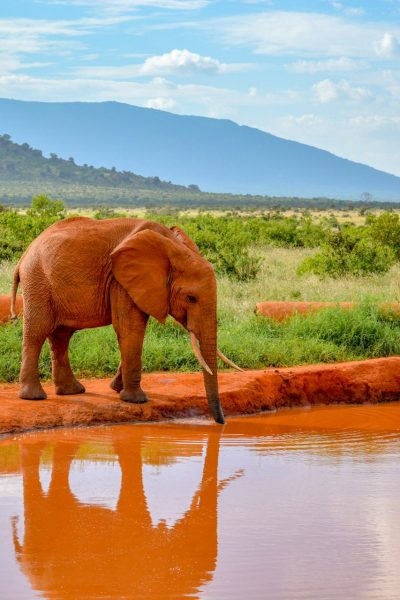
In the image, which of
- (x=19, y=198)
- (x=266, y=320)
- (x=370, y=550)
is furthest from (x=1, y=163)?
(x=370, y=550)

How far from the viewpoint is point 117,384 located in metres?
9.48

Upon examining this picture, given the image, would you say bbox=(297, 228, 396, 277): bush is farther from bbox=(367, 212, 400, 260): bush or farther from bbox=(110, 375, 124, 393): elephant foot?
bbox=(110, 375, 124, 393): elephant foot

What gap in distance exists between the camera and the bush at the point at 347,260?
738 inches

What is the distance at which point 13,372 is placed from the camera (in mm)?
10344

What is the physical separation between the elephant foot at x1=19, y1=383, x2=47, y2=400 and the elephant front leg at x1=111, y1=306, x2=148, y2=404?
668 mm

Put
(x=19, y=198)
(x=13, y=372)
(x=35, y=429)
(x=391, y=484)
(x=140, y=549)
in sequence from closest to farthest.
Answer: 1. (x=140, y=549)
2. (x=391, y=484)
3. (x=35, y=429)
4. (x=13, y=372)
5. (x=19, y=198)

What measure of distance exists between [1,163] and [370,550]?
115 m

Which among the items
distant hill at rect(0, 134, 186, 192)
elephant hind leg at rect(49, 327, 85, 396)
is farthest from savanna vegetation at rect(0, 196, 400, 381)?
distant hill at rect(0, 134, 186, 192)

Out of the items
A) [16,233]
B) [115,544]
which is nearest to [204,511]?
[115,544]

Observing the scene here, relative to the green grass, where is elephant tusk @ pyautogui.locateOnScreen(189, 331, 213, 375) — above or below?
above

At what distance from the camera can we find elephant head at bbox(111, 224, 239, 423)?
28.4 feet

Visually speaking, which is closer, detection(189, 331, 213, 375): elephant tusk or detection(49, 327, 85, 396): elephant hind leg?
detection(189, 331, 213, 375): elephant tusk

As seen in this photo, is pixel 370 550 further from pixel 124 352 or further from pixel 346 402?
pixel 346 402

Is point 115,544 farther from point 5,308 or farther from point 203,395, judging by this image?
point 5,308
